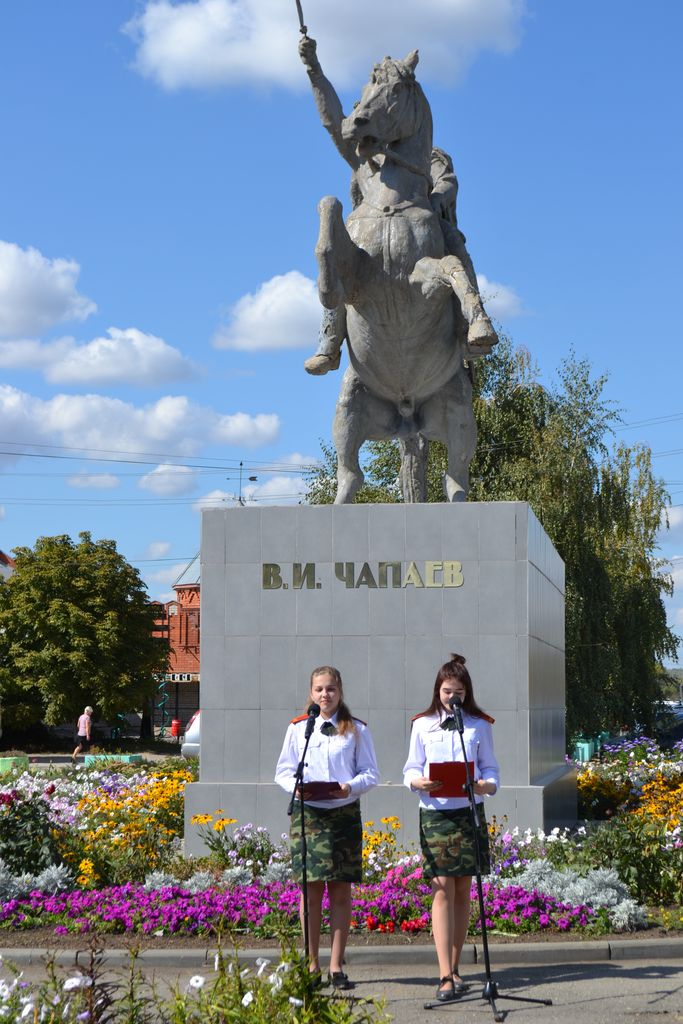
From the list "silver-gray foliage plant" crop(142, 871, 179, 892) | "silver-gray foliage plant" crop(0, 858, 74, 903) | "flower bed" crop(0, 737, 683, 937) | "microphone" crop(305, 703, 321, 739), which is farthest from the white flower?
Result: "silver-gray foliage plant" crop(0, 858, 74, 903)

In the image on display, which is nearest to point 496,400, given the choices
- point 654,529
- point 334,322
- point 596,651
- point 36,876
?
point 654,529

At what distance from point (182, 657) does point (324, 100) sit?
6017 cm

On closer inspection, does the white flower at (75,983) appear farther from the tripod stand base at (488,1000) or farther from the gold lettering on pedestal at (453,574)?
the gold lettering on pedestal at (453,574)

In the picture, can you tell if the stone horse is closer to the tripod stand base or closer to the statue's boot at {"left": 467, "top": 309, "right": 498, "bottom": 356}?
the statue's boot at {"left": 467, "top": 309, "right": 498, "bottom": 356}

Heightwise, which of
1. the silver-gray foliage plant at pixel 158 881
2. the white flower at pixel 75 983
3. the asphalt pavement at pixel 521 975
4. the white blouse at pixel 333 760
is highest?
the white blouse at pixel 333 760

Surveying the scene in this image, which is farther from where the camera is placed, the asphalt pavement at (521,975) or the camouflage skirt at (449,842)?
the camouflage skirt at (449,842)

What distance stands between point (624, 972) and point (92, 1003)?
4017 millimetres

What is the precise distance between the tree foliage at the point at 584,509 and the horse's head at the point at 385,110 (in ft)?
58.7

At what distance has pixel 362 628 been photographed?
1137cm

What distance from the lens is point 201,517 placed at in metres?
11.7

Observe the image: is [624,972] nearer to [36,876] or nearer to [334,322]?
[36,876]

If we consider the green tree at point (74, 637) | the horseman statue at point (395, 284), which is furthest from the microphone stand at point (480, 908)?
the green tree at point (74, 637)

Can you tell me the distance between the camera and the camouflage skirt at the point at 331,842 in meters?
7.31

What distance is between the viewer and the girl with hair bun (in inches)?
292
